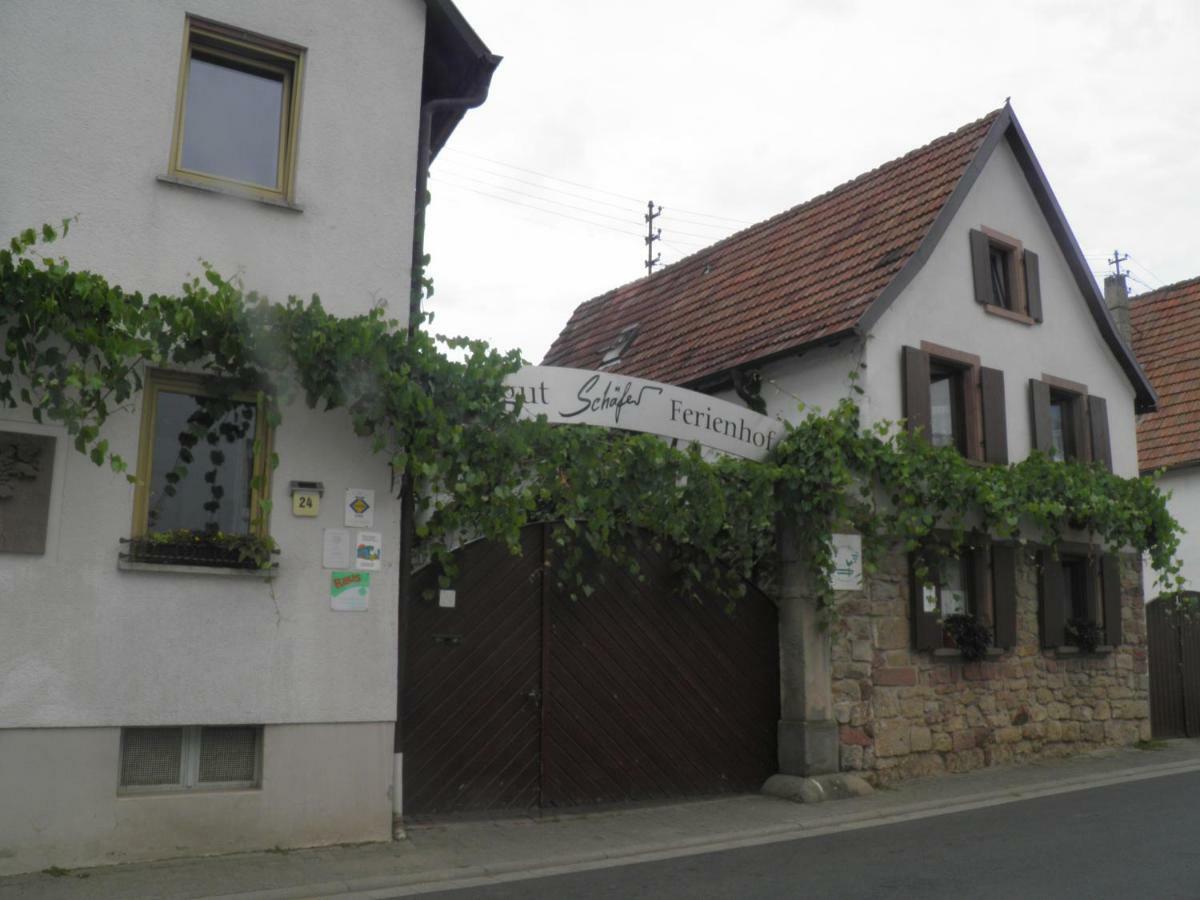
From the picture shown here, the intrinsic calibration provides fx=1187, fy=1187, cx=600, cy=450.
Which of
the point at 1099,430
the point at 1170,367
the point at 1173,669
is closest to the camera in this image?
the point at 1099,430

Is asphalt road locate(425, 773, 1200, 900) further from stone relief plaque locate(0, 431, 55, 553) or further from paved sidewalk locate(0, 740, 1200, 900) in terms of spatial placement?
stone relief plaque locate(0, 431, 55, 553)

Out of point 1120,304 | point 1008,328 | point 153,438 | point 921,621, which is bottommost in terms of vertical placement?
point 921,621

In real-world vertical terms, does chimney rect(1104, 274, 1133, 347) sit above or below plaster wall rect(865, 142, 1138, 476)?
above

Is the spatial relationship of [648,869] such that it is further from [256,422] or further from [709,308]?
[709,308]


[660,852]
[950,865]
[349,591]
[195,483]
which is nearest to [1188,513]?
[950,865]

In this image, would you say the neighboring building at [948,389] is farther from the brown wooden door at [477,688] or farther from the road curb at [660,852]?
the brown wooden door at [477,688]

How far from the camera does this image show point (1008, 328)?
1444 cm

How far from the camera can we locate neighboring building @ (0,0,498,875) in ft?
24.5

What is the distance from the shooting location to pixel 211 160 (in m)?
8.64

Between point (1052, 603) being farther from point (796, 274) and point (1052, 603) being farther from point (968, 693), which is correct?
point (796, 274)

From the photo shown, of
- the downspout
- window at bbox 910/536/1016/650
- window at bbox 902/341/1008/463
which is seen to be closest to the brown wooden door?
the downspout

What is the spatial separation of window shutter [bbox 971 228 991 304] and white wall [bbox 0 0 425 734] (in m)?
7.65

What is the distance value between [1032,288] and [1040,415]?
5.39 feet

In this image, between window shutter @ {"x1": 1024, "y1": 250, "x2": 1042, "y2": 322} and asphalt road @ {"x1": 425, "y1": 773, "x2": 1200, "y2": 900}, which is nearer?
asphalt road @ {"x1": 425, "y1": 773, "x2": 1200, "y2": 900}
